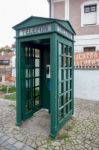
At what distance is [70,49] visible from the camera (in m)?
5.58

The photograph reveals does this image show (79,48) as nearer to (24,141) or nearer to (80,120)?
(80,120)

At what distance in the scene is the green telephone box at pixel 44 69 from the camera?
4.29 metres

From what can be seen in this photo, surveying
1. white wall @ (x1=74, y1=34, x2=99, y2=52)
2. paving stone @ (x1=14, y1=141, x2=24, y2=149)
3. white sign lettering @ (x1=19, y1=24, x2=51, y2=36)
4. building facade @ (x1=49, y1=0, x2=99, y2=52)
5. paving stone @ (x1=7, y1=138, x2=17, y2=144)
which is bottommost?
paving stone @ (x1=14, y1=141, x2=24, y2=149)

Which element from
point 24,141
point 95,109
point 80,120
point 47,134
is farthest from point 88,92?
point 24,141

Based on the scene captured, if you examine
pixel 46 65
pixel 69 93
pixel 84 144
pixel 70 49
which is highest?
pixel 70 49

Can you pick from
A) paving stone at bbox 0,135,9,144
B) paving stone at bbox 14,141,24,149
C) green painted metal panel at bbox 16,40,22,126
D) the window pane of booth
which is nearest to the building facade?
the window pane of booth

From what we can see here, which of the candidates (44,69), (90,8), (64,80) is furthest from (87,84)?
(90,8)

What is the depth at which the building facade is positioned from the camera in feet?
40.4

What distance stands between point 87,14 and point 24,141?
34.6ft

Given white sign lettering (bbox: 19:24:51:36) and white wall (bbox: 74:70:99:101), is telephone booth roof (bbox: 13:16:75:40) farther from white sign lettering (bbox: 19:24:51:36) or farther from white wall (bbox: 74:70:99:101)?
white wall (bbox: 74:70:99:101)

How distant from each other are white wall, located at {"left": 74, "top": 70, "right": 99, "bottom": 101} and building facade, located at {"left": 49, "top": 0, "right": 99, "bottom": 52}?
4216mm

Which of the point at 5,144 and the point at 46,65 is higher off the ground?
the point at 46,65

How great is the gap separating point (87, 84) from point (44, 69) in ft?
10.4

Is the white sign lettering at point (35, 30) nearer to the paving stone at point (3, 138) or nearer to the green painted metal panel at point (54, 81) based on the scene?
the green painted metal panel at point (54, 81)
